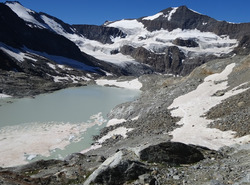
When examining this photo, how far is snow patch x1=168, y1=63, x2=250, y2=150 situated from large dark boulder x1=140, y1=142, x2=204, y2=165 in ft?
15.3

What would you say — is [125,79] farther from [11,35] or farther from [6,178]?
[6,178]

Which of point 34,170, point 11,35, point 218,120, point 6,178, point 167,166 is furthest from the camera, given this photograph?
point 11,35

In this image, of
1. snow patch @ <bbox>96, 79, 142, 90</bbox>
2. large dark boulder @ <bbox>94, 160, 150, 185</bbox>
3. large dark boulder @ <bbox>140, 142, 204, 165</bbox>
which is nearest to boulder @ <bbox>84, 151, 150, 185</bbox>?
large dark boulder @ <bbox>94, 160, 150, 185</bbox>

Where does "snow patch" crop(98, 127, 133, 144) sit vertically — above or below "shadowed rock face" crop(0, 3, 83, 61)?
below

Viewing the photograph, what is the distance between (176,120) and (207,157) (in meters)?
12.5

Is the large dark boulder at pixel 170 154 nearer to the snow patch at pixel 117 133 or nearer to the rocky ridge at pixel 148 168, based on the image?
the rocky ridge at pixel 148 168

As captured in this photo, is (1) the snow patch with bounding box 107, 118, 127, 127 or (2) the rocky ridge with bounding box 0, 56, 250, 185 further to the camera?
(1) the snow patch with bounding box 107, 118, 127, 127

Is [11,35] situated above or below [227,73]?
above

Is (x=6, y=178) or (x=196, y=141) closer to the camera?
(x=6, y=178)

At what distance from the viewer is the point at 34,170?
1142cm

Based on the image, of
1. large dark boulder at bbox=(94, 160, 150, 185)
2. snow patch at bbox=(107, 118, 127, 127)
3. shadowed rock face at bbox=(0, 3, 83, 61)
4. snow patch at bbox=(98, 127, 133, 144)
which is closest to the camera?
large dark boulder at bbox=(94, 160, 150, 185)

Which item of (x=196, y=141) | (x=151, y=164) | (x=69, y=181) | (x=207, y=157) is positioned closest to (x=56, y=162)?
(x=69, y=181)

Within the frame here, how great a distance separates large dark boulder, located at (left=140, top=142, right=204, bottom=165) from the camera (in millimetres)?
10328

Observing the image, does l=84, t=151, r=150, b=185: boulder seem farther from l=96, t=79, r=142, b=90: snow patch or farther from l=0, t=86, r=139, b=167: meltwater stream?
l=96, t=79, r=142, b=90: snow patch
